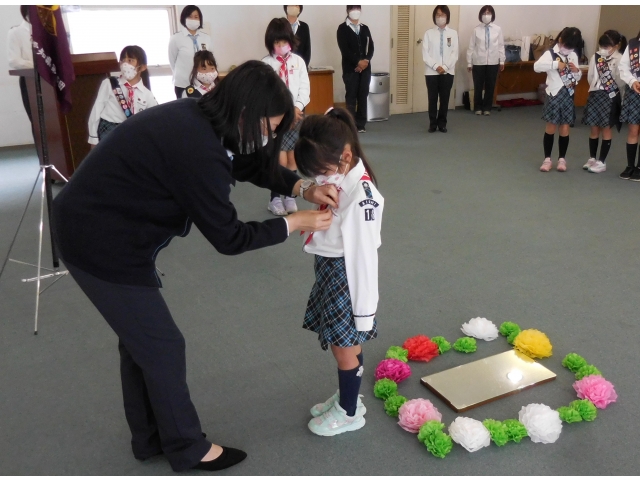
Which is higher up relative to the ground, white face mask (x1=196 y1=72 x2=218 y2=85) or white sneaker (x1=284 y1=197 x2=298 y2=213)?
white face mask (x1=196 y1=72 x2=218 y2=85)

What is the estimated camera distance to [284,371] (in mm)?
2166

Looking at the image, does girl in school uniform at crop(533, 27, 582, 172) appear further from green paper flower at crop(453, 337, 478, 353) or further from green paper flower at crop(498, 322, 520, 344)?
green paper flower at crop(453, 337, 478, 353)

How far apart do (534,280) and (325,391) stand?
1.39 m

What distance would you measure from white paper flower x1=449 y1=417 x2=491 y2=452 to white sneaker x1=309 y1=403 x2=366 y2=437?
31cm

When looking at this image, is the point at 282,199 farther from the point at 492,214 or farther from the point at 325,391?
the point at 325,391

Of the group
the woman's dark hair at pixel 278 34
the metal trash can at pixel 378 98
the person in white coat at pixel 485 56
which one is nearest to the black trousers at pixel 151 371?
the woman's dark hair at pixel 278 34

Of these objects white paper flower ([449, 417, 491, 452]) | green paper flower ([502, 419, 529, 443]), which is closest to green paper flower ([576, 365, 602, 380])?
green paper flower ([502, 419, 529, 443])

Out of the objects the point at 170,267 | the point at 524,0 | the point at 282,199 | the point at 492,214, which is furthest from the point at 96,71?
the point at 524,0

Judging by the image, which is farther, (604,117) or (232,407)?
(604,117)

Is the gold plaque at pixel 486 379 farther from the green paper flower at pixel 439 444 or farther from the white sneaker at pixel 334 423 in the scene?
the white sneaker at pixel 334 423

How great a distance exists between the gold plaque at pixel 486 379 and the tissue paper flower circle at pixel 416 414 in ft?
0.38

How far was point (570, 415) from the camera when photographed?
1.82m

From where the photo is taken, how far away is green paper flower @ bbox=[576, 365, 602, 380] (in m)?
2.03

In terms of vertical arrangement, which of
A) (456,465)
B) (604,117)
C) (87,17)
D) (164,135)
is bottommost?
(456,465)
